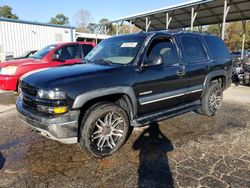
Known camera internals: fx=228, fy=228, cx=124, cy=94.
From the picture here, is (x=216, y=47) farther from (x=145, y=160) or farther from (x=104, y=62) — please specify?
(x=145, y=160)

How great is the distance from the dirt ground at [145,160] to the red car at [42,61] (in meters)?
2.41

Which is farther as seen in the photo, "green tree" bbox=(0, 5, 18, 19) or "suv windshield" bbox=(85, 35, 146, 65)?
"green tree" bbox=(0, 5, 18, 19)

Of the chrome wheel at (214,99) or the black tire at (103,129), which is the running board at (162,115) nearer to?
the black tire at (103,129)

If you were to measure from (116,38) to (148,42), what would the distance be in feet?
3.13

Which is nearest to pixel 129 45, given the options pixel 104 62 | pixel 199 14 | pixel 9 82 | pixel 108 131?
pixel 104 62

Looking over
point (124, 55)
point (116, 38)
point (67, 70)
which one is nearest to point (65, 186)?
point (67, 70)

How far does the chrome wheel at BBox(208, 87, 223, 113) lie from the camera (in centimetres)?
562

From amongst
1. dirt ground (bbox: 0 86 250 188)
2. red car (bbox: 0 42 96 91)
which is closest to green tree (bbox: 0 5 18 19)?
red car (bbox: 0 42 96 91)

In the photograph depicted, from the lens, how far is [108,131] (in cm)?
371

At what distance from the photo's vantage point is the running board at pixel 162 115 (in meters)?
3.95

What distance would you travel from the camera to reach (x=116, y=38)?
484 cm

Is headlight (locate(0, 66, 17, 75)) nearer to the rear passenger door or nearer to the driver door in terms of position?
the driver door

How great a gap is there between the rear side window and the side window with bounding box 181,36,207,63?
403mm

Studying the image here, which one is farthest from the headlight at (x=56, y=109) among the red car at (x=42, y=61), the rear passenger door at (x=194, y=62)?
the red car at (x=42, y=61)
